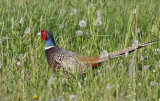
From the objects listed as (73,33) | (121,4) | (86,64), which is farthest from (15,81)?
(121,4)

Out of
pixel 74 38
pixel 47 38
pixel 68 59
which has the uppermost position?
pixel 47 38

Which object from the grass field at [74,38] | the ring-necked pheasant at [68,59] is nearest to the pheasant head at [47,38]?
the ring-necked pheasant at [68,59]

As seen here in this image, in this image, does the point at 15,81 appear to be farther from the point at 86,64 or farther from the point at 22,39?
the point at 22,39

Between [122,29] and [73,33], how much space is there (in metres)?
0.79

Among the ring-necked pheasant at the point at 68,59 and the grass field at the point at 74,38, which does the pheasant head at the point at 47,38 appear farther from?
the grass field at the point at 74,38

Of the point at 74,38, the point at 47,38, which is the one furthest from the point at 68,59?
the point at 74,38

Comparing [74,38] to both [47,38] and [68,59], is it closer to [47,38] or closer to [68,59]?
[47,38]

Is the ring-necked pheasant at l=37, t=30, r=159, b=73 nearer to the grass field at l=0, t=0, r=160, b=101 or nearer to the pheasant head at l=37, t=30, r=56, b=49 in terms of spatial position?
the pheasant head at l=37, t=30, r=56, b=49

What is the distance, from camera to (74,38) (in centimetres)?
583

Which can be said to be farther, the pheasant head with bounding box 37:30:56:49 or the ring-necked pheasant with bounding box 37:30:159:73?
the pheasant head with bounding box 37:30:56:49

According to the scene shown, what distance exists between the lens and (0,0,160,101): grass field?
156 inches

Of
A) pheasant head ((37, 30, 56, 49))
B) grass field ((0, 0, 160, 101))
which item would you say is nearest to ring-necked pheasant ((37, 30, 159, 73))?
pheasant head ((37, 30, 56, 49))

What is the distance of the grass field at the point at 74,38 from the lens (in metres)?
3.96

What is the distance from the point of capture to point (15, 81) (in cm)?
398
